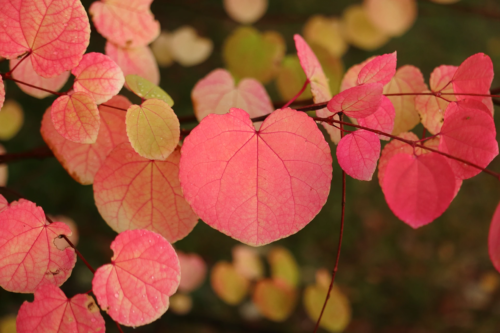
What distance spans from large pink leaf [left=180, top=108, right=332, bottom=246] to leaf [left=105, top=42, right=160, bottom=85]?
296mm

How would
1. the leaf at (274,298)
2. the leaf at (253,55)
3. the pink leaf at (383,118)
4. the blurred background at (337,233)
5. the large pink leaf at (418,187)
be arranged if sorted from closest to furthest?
the large pink leaf at (418,187)
the pink leaf at (383,118)
the leaf at (253,55)
the leaf at (274,298)
the blurred background at (337,233)

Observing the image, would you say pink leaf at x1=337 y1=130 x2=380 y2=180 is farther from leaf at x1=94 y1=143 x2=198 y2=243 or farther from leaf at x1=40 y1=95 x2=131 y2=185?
leaf at x1=40 y1=95 x2=131 y2=185

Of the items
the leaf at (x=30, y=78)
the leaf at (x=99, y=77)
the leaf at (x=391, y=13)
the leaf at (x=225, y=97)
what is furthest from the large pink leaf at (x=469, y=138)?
the leaf at (x=391, y=13)

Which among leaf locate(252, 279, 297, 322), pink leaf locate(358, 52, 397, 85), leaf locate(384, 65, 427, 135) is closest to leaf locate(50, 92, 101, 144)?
pink leaf locate(358, 52, 397, 85)

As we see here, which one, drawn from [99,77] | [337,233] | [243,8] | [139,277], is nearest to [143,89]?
[99,77]

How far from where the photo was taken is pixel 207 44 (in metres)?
1.44

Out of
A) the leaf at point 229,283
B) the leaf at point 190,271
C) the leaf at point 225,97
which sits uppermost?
the leaf at point 225,97

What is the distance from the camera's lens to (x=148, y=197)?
573 millimetres

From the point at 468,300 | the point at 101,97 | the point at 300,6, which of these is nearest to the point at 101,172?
the point at 101,97

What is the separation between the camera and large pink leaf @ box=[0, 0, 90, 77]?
18.4 inches

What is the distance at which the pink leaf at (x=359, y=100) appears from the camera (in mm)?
443

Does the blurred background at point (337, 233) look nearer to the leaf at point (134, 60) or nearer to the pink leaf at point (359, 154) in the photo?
the leaf at point (134, 60)

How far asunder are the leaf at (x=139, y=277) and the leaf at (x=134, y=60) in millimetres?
343

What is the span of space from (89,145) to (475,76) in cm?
63
